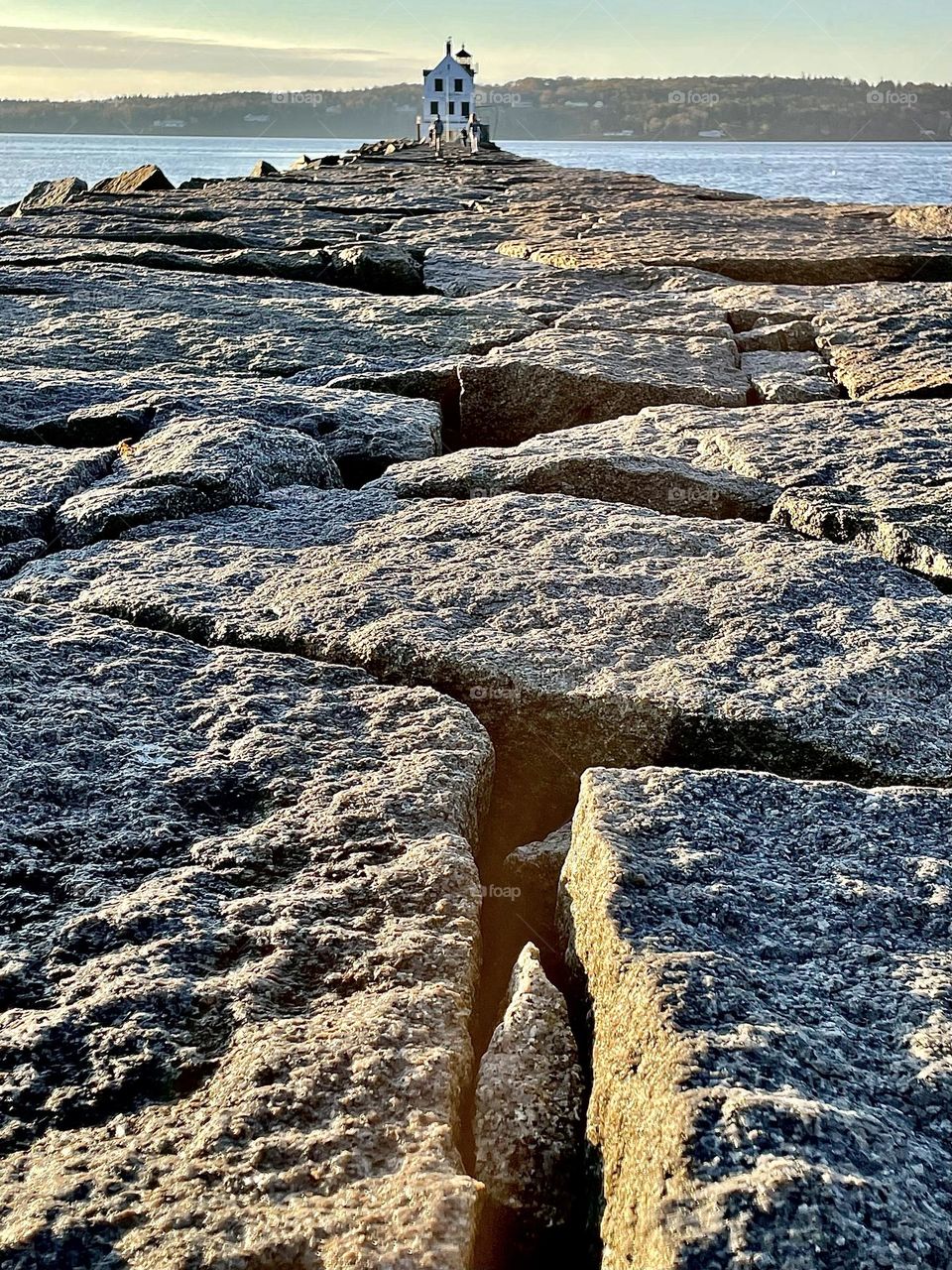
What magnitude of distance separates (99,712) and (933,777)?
123 cm

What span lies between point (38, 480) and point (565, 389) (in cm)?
151

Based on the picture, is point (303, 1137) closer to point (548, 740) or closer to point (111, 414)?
point (548, 740)

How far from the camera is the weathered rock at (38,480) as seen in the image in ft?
7.82

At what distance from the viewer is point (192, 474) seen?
2.54 m

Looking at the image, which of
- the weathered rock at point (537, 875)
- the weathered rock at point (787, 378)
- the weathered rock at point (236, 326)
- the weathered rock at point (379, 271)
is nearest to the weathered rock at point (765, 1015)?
the weathered rock at point (537, 875)

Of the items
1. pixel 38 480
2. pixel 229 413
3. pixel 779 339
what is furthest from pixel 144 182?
pixel 38 480

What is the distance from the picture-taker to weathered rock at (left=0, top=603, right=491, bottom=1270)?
0.95 meters

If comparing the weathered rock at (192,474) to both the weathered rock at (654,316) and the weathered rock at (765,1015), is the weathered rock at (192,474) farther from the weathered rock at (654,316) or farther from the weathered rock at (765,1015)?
the weathered rock at (654,316)

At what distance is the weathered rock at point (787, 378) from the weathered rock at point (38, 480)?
75.4 inches

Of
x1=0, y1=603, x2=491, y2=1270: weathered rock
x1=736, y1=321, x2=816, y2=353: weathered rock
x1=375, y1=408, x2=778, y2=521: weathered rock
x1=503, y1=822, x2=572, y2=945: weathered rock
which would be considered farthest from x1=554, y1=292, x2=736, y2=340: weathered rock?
x1=503, y1=822, x2=572, y2=945: weathered rock

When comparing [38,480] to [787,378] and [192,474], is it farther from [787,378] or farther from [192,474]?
[787,378]

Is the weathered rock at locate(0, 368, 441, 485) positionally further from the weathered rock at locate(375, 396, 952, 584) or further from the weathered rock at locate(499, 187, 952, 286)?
the weathered rock at locate(499, 187, 952, 286)

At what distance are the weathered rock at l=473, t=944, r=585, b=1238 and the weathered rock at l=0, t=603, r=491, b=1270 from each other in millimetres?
45

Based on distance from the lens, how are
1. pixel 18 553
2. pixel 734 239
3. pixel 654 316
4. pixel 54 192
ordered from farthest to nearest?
pixel 54 192
pixel 734 239
pixel 654 316
pixel 18 553
